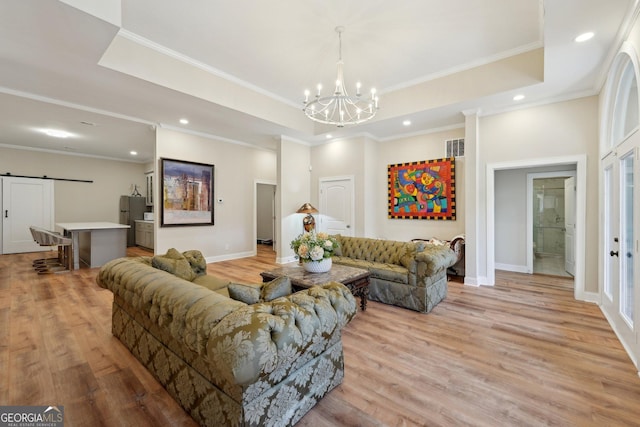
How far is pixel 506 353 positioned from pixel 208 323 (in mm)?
2633

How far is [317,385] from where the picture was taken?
5.84 feet

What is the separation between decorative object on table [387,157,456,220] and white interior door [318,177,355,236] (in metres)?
0.92

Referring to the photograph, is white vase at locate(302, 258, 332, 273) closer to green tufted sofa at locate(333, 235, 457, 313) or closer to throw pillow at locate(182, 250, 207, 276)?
green tufted sofa at locate(333, 235, 457, 313)

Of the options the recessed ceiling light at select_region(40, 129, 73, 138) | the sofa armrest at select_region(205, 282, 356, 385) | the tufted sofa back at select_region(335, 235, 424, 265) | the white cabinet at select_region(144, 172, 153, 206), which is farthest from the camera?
the white cabinet at select_region(144, 172, 153, 206)

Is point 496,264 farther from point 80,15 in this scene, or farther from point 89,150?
point 89,150

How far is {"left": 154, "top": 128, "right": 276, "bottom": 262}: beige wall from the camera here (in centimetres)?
574

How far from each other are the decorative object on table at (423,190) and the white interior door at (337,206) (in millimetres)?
922

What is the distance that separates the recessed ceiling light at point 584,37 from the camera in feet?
8.61

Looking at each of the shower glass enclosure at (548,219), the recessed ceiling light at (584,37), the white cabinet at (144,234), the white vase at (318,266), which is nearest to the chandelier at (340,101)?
the white vase at (318,266)

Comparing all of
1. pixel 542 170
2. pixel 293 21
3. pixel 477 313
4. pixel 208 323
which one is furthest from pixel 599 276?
pixel 293 21

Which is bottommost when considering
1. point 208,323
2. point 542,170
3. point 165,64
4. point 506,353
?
point 506,353

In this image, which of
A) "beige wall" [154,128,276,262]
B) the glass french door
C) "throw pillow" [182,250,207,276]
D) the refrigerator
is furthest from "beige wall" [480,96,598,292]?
the refrigerator

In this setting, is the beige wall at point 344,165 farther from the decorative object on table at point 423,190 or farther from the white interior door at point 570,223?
the white interior door at point 570,223

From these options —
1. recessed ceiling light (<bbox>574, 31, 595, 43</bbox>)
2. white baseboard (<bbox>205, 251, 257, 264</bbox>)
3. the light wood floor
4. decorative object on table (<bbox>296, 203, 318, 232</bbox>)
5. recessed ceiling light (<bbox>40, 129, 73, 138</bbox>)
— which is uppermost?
recessed ceiling light (<bbox>40, 129, 73, 138</bbox>)
